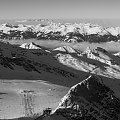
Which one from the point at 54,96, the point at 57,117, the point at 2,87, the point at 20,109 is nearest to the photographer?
the point at 57,117

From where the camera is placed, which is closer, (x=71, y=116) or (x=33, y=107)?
(x=71, y=116)

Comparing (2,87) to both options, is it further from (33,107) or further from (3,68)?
(3,68)

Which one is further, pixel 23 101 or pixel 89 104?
pixel 23 101

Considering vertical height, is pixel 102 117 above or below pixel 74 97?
below

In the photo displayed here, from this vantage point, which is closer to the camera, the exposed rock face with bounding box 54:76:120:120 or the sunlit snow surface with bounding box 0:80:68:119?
the exposed rock face with bounding box 54:76:120:120

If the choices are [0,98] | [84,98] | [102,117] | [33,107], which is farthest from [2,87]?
[102,117]

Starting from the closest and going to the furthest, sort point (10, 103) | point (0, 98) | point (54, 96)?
point (10, 103), point (0, 98), point (54, 96)

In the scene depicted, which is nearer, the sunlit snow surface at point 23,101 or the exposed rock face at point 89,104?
the exposed rock face at point 89,104

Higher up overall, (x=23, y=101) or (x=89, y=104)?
(x=89, y=104)
